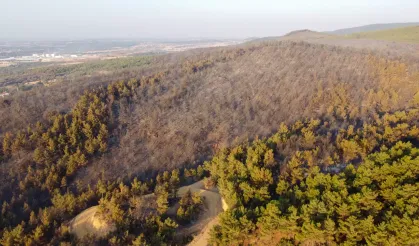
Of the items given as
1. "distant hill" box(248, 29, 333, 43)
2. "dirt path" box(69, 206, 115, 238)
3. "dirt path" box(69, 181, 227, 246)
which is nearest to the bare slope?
"dirt path" box(69, 206, 115, 238)

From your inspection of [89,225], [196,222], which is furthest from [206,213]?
[89,225]

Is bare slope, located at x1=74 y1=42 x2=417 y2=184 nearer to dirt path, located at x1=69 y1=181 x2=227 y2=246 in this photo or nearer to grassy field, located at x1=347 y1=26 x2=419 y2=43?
dirt path, located at x1=69 y1=181 x2=227 y2=246

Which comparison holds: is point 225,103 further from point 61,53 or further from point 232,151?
point 61,53

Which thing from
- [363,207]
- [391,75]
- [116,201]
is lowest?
[116,201]

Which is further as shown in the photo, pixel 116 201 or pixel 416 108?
pixel 416 108

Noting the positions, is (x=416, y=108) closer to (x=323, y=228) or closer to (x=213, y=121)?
(x=213, y=121)

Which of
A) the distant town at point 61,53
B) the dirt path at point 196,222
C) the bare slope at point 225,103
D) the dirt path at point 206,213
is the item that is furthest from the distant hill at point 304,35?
the dirt path at point 196,222

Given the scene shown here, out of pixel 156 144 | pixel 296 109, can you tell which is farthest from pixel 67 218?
pixel 296 109

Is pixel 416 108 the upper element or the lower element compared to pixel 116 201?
upper

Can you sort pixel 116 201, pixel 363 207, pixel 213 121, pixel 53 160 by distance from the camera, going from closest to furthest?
pixel 363 207, pixel 116 201, pixel 53 160, pixel 213 121
